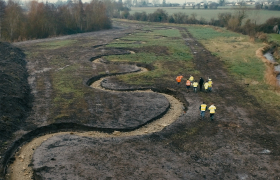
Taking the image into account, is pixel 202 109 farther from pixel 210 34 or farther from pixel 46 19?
pixel 210 34

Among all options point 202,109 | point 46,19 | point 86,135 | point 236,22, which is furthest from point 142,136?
point 236,22

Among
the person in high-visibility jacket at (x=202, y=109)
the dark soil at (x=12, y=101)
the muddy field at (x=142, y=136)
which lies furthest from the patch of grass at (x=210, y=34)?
the person in high-visibility jacket at (x=202, y=109)

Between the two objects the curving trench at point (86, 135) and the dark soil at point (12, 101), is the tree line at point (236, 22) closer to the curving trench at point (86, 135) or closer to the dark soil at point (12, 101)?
the curving trench at point (86, 135)

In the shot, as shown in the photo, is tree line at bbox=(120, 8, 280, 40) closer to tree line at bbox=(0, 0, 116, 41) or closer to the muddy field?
tree line at bbox=(0, 0, 116, 41)

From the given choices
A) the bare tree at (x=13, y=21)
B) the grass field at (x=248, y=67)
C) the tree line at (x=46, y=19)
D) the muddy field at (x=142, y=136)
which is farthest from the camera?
the tree line at (x=46, y=19)

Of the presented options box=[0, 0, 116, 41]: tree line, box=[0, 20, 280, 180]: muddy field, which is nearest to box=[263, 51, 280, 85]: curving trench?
box=[0, 20, 280, 180]: muddy field
